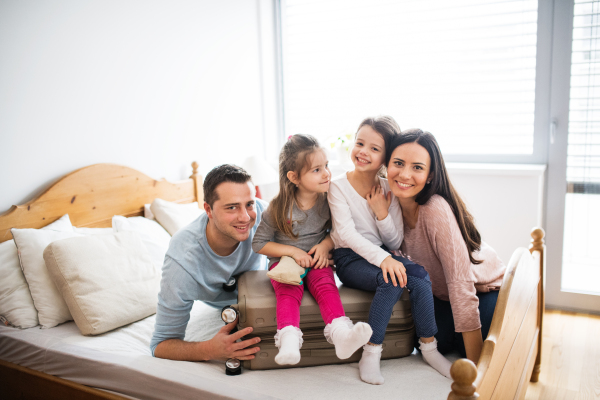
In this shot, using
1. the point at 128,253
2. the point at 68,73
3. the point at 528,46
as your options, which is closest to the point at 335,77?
the point at 528,46

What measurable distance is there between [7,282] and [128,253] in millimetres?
456

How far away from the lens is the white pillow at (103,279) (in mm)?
1745

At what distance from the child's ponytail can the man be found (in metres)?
0.11

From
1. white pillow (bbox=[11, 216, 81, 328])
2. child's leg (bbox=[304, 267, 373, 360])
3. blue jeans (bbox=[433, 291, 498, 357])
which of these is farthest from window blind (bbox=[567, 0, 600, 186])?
white pillow (bbox=[11, 216, 81, 328])

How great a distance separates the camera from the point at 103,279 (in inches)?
71.5

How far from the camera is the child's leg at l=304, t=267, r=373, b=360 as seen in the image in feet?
4.27

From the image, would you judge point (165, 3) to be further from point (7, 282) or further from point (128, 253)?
point (7, 282)

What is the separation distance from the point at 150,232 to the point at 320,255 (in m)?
1.04

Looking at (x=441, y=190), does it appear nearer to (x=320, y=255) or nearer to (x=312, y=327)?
(x=320, y=255)

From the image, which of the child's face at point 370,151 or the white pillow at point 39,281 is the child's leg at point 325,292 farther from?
the white pillow at point 39,281

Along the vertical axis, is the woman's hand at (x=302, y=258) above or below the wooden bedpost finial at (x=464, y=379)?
above

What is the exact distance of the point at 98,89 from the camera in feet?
7.54

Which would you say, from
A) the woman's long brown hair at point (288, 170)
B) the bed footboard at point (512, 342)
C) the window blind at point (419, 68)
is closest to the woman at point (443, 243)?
the bed footboard at point (512, 342)

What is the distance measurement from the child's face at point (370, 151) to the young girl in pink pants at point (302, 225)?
14 cm
